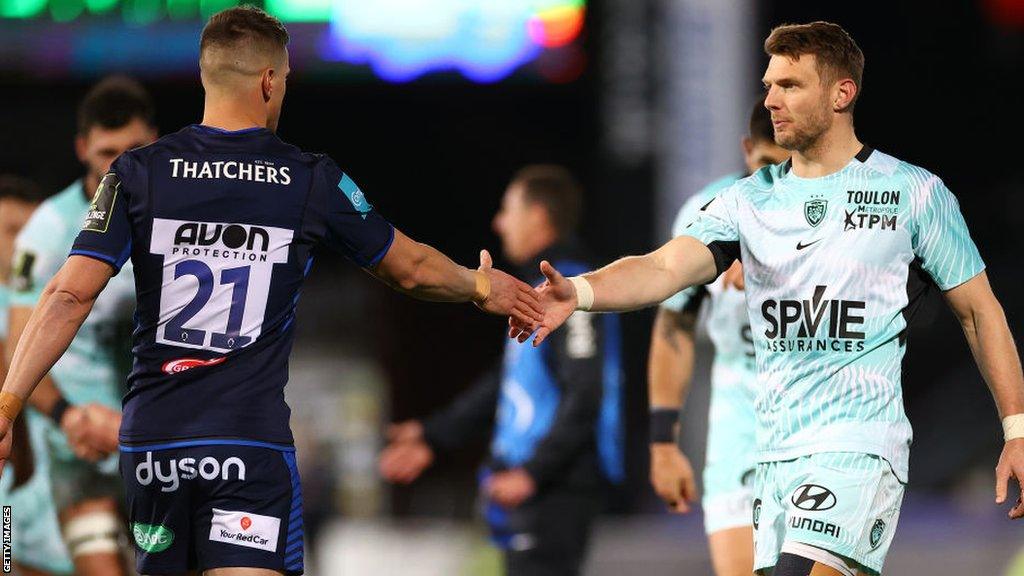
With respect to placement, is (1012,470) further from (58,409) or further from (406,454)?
(58,409)

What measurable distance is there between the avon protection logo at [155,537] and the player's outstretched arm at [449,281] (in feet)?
3.70

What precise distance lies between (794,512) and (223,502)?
1866 mm

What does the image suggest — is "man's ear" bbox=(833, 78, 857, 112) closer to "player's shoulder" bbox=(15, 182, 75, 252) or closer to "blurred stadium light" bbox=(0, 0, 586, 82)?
"player's shoulder" bbox=(15, 182, 75, 252)

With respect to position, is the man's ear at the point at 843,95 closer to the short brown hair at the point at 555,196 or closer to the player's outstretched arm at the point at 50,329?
the player's outstretched arm at the point at 50,329

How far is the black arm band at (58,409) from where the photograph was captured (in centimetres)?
755

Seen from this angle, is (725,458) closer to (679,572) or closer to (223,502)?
(223,502)

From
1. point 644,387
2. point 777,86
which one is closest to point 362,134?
point 644,387

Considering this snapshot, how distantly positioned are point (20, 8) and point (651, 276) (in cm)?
1577

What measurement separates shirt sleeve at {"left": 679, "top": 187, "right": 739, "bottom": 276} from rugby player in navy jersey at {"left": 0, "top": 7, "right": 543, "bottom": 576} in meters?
1.40

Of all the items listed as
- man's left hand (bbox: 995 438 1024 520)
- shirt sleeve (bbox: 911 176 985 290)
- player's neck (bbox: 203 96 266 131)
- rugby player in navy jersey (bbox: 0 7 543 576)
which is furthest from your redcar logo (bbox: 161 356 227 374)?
man's left hand (bbox: 995 438 1024 520)

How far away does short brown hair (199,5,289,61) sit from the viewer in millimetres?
5516

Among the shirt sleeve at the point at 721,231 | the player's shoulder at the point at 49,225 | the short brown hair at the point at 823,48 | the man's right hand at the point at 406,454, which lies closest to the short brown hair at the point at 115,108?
the player's shoulder at the point at 49,225

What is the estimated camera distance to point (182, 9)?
1984 cm

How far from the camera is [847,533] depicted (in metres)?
5.41
